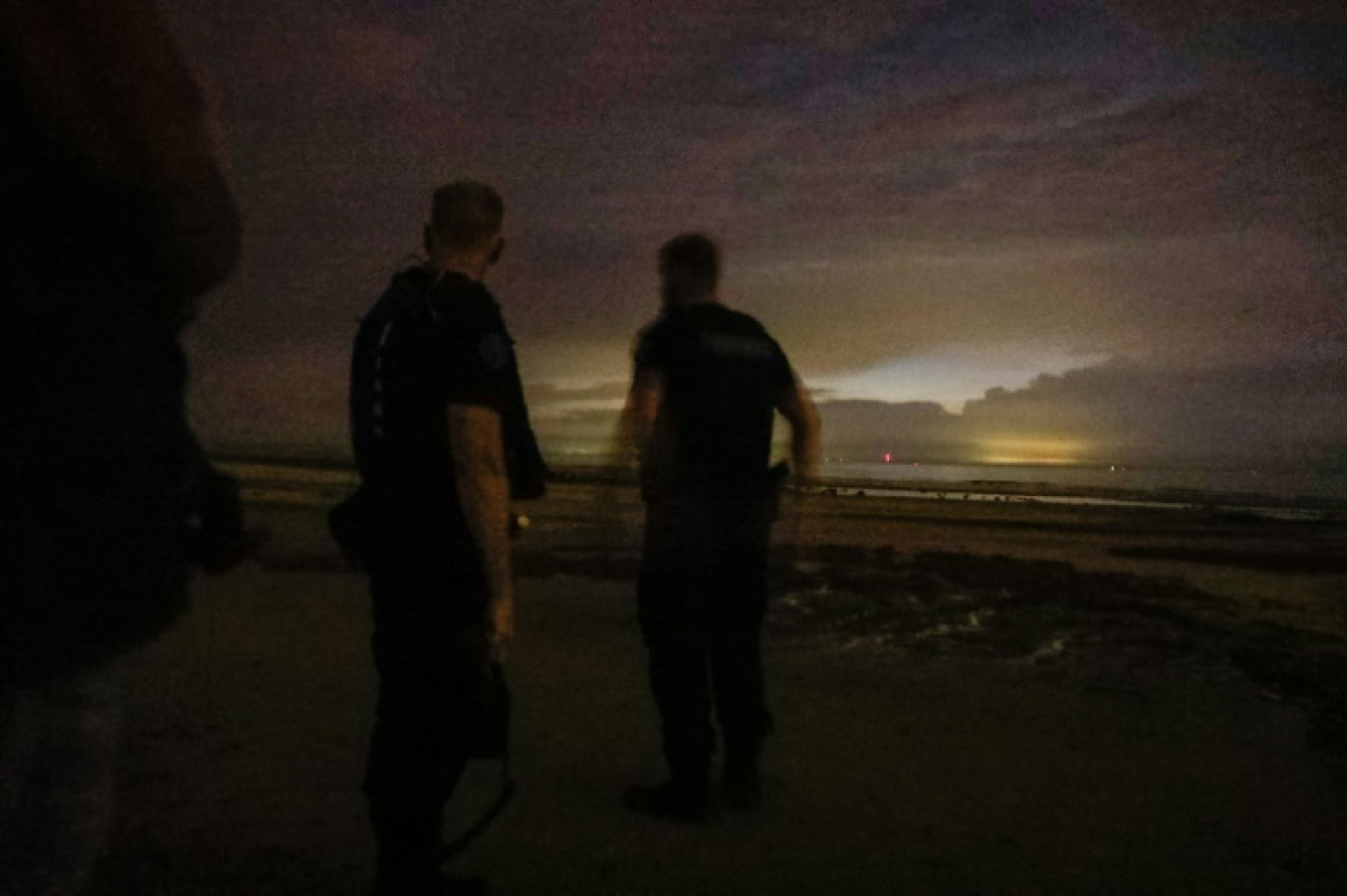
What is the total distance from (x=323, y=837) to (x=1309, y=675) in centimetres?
601

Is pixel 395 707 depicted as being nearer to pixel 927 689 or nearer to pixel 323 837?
pixel 323 837

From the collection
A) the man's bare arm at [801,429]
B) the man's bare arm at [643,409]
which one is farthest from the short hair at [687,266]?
the man's bare arm at [801,429]

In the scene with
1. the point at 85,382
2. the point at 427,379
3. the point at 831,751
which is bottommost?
the point at 831,751

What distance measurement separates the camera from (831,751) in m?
5.09

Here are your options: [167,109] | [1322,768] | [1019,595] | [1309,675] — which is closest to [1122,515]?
[1019,595]

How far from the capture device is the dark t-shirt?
9.48 feet

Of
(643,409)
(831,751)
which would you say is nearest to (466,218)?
(643,409)

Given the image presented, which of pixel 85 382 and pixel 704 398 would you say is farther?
pixel 704 398

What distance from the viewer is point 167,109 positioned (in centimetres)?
157

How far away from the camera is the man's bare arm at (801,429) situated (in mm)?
4469

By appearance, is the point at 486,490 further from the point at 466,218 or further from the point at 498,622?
the point at 466,218

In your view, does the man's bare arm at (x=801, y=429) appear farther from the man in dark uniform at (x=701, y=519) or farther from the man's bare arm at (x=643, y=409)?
the man's bare arm at (x=643, y=409)

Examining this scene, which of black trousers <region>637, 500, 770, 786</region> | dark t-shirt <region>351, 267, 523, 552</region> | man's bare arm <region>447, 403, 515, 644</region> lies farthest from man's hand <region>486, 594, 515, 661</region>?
black trousers <region>637, 500, 770, 786</region>

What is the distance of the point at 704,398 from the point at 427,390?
1.49 m
